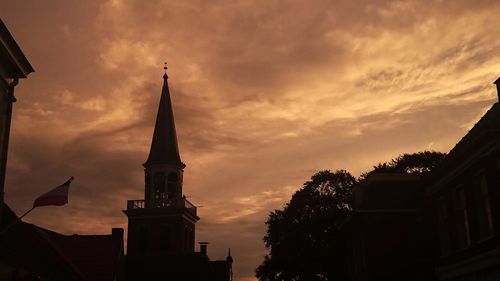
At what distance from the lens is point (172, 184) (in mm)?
66938

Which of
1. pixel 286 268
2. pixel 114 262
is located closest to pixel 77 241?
pixel 114 262

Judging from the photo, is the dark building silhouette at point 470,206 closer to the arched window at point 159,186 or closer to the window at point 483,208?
the window at point 483,208

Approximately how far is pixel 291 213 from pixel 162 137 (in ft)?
67.1

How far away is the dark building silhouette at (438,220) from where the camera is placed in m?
21.1

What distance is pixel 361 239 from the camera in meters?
35.7

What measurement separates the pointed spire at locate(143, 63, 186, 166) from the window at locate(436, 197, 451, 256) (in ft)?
141

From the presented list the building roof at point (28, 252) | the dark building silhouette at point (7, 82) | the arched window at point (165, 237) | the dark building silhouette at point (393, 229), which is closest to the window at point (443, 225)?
the dark building silhouette at point (393, 229)

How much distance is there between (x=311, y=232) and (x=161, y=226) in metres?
19.6

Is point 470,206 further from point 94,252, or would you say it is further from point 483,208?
point 94,252

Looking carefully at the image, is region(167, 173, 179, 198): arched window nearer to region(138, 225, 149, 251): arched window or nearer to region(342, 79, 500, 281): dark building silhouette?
region(138, 225, 149, 251): arched window

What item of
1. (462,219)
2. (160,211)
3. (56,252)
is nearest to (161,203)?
(160,211)

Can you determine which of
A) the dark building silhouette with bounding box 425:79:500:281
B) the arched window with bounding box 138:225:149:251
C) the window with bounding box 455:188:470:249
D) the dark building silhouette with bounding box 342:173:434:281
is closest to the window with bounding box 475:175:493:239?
the dark building silhouette with bounding box 425:79:500:281

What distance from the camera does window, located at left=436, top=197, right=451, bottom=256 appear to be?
25.7 meters

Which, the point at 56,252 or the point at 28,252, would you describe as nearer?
the point at 28,252
